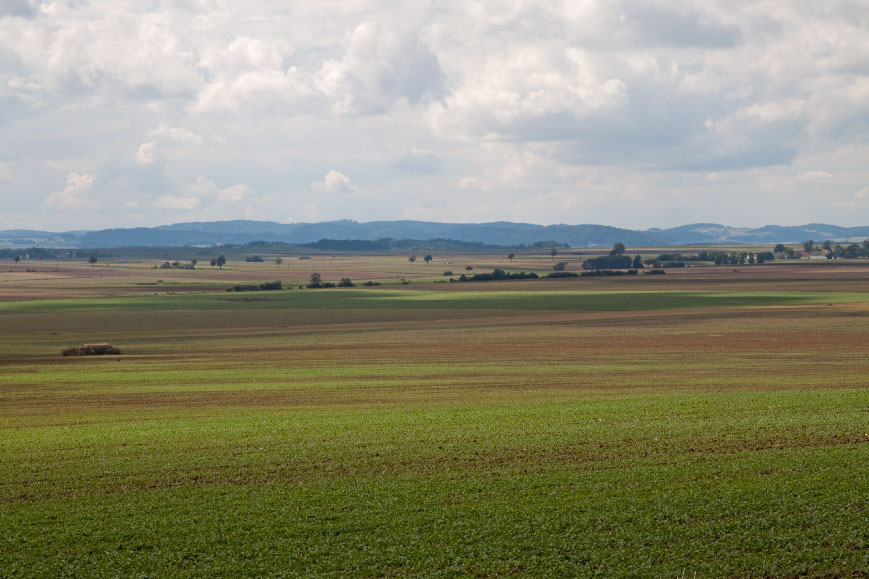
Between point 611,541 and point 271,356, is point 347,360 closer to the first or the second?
point 271,356

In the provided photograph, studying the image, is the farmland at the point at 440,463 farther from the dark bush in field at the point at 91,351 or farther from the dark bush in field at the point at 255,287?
the dark bush in field at the point at 255,287

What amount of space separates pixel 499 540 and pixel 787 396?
17.6 metres

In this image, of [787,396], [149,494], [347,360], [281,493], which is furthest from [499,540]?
[347,360]

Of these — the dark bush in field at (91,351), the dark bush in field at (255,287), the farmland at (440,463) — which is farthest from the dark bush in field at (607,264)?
the dark bush in field at (91,351)

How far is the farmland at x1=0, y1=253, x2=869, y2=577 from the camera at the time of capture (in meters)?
14.6

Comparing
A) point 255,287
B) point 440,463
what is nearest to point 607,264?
point 255,287

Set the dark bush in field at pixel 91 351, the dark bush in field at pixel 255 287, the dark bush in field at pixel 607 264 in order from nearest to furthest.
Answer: the dark bush in field at pixel 91 351
the dark bush in field at pixel 255 287
the dark bush in field at pixel 607 264

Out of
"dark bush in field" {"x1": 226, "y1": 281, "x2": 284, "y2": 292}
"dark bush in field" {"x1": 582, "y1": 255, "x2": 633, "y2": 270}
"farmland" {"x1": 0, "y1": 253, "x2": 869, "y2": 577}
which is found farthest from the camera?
"dark bush in field" {"x1": 582, "y1": 255, "x2": 633, "y2": 270}

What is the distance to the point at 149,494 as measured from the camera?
58.4ft

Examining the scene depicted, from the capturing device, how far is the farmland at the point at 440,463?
1464 cm

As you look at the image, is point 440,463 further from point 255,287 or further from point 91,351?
point 255,287

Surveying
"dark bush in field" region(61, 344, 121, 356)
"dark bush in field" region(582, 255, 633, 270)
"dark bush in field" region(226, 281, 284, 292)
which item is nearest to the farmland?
"dark bush in field" region(61, 344, 121, 356)

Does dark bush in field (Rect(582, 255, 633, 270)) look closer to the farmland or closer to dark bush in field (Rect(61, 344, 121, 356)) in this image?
the farmland

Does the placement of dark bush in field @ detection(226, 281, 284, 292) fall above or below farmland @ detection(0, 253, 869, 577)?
above
